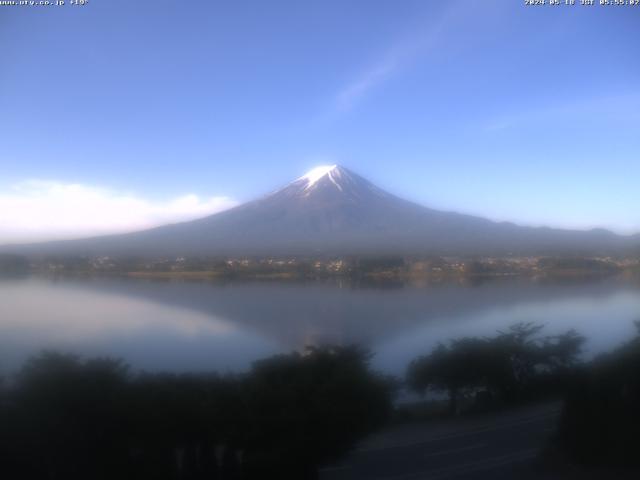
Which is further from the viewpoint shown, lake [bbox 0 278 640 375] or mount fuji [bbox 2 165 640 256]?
mount fuji [bbox 2 165 640 256]

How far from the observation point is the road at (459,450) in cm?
426

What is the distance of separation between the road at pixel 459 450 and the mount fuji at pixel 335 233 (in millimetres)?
3883

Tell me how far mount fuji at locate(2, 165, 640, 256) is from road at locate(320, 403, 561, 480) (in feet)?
12.7

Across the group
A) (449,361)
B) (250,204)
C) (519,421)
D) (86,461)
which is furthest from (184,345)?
(250,204)

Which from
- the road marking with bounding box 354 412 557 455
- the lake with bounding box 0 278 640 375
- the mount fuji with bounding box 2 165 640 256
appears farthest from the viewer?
the mount fuji with bounding box 2 165 640 256

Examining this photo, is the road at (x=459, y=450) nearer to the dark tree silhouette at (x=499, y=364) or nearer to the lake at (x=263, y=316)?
the dark tree silhouette at (x=499, y=364)

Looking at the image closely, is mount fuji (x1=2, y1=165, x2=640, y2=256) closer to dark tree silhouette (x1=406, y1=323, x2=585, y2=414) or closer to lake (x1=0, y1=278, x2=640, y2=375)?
lake (x1=0, y1=278, x2=640, y2=375)

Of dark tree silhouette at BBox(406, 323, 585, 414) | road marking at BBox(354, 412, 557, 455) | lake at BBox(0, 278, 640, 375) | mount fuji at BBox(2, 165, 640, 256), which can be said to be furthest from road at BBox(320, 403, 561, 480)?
mount fuji at BBox(2, 165, 640, 256)

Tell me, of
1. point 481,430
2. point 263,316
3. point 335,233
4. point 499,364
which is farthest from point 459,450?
point 335,233

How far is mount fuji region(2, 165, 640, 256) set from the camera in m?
8.60

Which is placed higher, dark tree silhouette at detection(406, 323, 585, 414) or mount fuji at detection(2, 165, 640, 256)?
mount fuji at detection(2, 165, 640, 256)

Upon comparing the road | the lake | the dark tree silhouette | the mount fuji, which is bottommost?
the road

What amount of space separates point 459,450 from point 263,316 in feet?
6.94

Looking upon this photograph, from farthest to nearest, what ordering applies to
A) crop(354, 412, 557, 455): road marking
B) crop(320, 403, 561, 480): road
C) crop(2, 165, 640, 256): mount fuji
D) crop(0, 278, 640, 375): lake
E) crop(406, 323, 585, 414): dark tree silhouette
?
crop(2, 165, 640, 256): mount fuji
crop(406, 323, 585, 414): dark tree silhouette
crop(354, 412, 557, 455): road marking
crop(0, 278, 640, 375): lake
crop(320, 403, 561, 480): road
